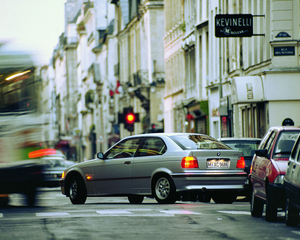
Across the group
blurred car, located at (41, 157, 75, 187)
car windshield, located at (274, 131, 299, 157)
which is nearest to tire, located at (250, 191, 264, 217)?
car windshield, located at (274, 131, 299, 157)

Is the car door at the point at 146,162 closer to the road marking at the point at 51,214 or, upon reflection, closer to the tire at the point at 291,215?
the road marking at the point at 51,214

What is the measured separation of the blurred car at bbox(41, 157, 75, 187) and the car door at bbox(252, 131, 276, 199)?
1844 centimetres

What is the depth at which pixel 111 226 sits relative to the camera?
10273 millimetres

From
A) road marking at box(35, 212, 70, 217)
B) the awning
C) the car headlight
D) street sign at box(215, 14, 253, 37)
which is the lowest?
road marking at box(35, 212, 70, 217)

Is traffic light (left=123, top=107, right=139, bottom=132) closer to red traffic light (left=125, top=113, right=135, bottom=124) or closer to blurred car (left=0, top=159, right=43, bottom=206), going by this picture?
red traffic light (left=125, top=113, right=135, bottom=124)

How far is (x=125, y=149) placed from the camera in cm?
1638

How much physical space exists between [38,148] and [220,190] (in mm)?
4016

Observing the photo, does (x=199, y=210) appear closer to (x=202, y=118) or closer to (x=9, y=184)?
(x=9, y=184)

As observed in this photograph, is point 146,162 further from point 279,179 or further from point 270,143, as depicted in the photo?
point 279,179

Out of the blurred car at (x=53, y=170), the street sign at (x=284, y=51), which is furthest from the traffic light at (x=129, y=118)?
the street sign at (x=284, y=51)

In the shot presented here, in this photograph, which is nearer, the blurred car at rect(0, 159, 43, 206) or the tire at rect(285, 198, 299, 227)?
the tire at rect(285, 198, 299, 227)

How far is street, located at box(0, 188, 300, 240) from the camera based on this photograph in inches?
362

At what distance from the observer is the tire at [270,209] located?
10.8 metres

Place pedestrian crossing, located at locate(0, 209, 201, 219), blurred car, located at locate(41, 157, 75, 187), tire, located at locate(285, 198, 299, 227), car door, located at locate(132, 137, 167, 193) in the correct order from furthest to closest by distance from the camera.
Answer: blurred car, located at locate(41, 157, 75, 187) < car door, located at locate(132, 137, 167, 193) < pedestrian crossing, located at locate(0, 209, 201, 219) < tire, located at locate(285, 198, 299, 227)
